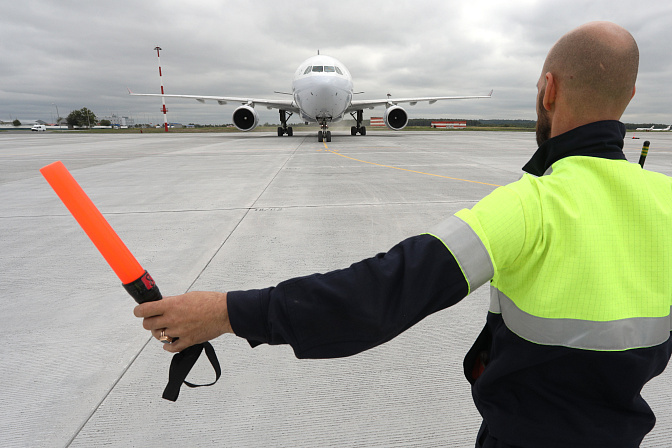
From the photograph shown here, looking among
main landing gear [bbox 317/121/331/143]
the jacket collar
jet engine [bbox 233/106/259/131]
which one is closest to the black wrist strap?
the jacket collar

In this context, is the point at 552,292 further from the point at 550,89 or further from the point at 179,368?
the point at 179,368

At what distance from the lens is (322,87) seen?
54.4 feet

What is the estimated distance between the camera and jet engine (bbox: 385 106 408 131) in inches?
844

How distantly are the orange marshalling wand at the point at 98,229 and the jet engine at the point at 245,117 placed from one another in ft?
70.6

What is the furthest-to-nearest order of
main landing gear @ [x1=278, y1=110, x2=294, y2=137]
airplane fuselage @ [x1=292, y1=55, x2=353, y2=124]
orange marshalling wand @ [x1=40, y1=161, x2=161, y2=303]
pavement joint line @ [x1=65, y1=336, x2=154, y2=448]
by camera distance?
main landing gear @ [x1=278, y1=110, x2=294, y2=137], airplane fuselage @ [x1=292, y1=55, x2=353, y2=124], pavement joint line @ [x1=65, y1=336, x2=154, y2=448], orange marshalling wand @ [x1=40, y1=161, x2=161, y2=303]

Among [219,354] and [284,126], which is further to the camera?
[284,126]

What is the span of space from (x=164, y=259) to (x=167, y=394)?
9.37 feet

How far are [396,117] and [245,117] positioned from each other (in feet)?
27.2

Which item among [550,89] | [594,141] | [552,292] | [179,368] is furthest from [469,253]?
[179,368]

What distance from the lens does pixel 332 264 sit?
3.33m

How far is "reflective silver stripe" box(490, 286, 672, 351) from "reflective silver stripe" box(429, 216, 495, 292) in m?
0.17

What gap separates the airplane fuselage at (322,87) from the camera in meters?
16.7

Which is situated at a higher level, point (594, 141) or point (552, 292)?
point (594, 141)

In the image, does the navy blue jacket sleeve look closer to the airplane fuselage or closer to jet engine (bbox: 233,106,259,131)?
the airplane fuselage
